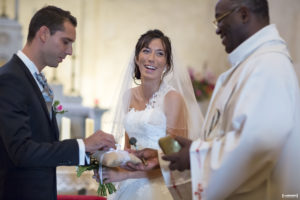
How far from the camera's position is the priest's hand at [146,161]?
9.93 ft

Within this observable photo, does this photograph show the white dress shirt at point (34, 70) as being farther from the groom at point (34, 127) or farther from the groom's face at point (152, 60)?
the groom's face at point (152, 60)

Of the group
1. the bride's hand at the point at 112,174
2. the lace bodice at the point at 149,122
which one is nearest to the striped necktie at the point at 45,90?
the bride's hand at the point at 112,174

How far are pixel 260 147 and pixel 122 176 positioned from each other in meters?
1.38

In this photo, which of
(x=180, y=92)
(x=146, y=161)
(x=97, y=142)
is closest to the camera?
(x=97, y=142)

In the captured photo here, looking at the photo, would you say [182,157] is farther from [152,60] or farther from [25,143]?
[152,60]

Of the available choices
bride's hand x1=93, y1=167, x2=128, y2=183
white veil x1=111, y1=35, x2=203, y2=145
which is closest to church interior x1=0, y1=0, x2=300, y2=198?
white veil x1=111, y1=35, x2=203, y2=145

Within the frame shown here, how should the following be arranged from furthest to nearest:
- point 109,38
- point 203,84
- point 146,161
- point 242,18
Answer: point 109,38
point 203,84
point 146,161
point 242,18

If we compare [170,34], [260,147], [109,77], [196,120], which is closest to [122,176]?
[196,120]

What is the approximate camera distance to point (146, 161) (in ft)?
10.1

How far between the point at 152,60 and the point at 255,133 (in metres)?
1.80

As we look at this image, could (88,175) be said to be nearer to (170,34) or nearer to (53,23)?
(53,23)

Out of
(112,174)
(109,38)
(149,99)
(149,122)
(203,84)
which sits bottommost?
(112,174)

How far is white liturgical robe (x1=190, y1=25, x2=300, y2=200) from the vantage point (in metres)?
2.08

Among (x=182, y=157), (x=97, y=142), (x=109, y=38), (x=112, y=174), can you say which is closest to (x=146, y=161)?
(x=112, y=174)
